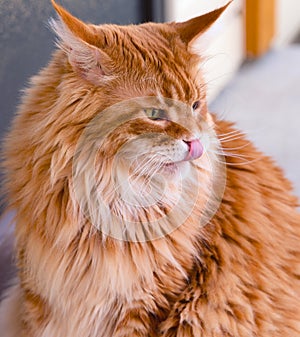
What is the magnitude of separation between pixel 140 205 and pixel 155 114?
0.21 metres

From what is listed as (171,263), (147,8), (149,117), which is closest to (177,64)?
(149,117)

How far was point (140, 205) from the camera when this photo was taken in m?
1.31

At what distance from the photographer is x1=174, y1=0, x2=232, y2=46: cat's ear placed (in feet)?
4.27

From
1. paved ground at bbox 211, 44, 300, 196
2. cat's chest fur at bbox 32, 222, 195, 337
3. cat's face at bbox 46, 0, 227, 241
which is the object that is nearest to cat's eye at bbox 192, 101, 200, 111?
cat's face at bbox 46, 0, 227, 241

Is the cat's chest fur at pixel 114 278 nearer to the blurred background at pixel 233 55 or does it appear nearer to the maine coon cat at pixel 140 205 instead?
the maine coon cat at pixel 140 205

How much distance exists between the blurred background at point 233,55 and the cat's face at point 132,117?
0.40 feet

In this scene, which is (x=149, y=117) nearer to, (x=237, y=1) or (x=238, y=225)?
(x=238, y=225)

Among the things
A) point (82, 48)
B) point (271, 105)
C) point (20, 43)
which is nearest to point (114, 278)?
point (82, 48)

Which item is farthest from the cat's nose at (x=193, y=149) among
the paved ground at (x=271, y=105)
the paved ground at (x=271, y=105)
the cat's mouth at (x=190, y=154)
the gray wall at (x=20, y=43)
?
the paved ground at (x=271, y=105)

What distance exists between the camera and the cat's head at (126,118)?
1208 millimetres

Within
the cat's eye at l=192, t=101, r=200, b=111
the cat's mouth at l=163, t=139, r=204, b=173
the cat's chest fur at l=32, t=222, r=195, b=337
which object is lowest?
the cat's chest fur at l=32, t=222, r=195, b=337

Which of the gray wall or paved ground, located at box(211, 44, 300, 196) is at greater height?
the gray wall

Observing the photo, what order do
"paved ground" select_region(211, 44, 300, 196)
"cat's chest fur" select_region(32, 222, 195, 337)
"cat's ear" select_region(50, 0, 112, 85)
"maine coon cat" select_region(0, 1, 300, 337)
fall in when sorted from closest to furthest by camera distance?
"cat's ear" select_region(50, 0, 112, 85) < "maine coon cat" select_region(0, 1, 300, 337) < "cat's chest fur" select_region(32, 222, 195, 337) < "paved ground" select_region(211, 44, 300, 196)

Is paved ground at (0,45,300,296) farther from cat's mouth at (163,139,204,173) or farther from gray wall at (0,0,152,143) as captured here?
cat's mouth at (163,139,204,173)
